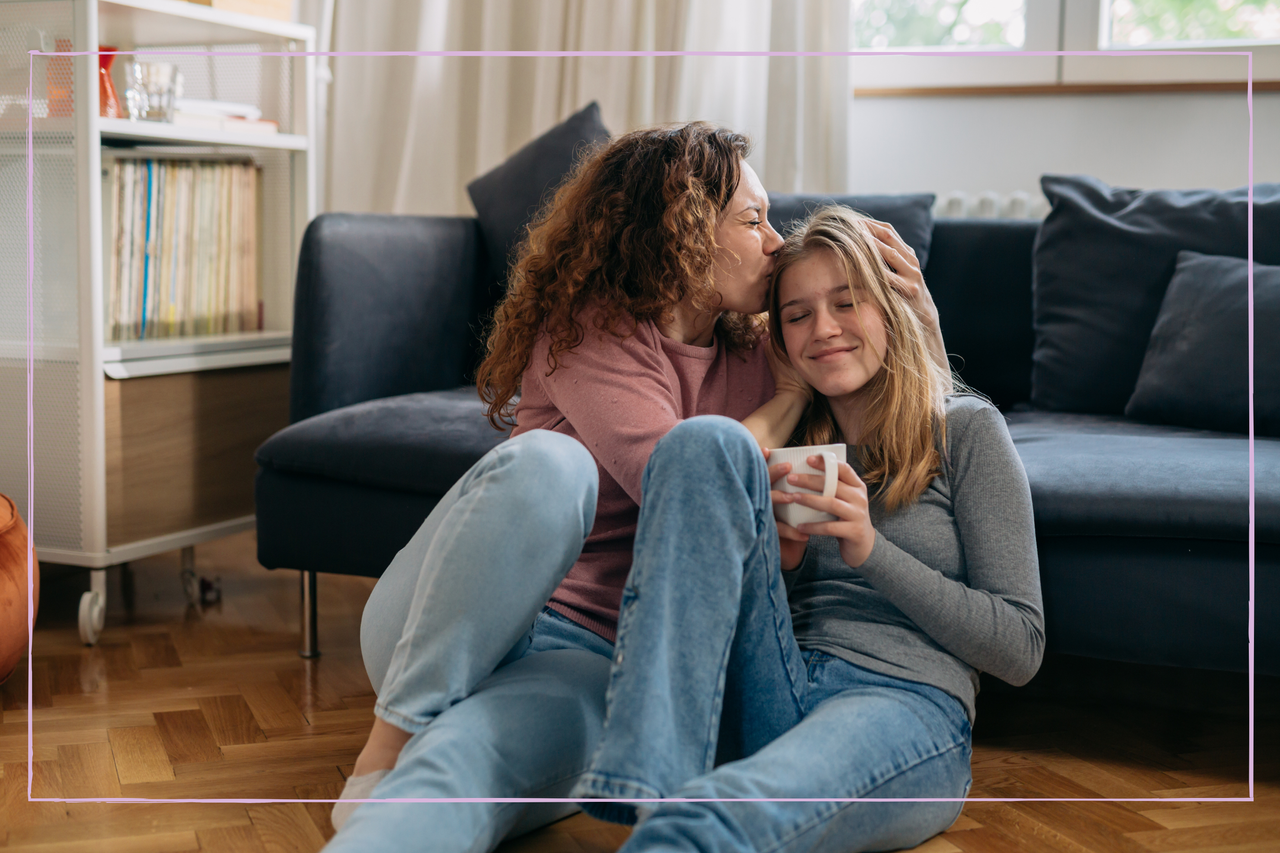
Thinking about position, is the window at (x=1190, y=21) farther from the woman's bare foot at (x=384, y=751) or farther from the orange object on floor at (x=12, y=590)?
the orange object on floor at (x=12, y=590)

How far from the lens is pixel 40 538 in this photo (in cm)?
164

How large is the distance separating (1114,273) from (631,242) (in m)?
0.88

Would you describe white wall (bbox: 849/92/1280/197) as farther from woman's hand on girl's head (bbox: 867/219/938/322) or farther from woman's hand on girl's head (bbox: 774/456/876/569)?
woman's hand on girl's head (bbox: 774/456/876/569)

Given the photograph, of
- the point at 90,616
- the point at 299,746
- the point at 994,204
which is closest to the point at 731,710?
the point at 299,746

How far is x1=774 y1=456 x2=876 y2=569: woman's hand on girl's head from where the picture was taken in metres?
0.92

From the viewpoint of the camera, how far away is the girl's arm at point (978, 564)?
94 cm

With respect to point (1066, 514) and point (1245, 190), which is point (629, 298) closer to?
point (1066, 514)

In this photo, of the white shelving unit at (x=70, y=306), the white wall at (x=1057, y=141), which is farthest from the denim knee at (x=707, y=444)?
the white wall at (x=1057, y=141)

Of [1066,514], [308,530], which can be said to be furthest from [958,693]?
[308,530]

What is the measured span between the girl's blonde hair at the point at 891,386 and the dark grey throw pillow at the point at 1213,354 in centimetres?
57

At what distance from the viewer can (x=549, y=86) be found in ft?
7.79

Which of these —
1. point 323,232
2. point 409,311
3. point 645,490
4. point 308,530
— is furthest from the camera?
point 409,311

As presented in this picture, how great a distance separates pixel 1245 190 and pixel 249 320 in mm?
1639

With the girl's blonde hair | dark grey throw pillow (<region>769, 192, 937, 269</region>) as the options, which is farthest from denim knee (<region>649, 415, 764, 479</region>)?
dark grey throw pillow (<region>769, 192, 937, 269</region>)
